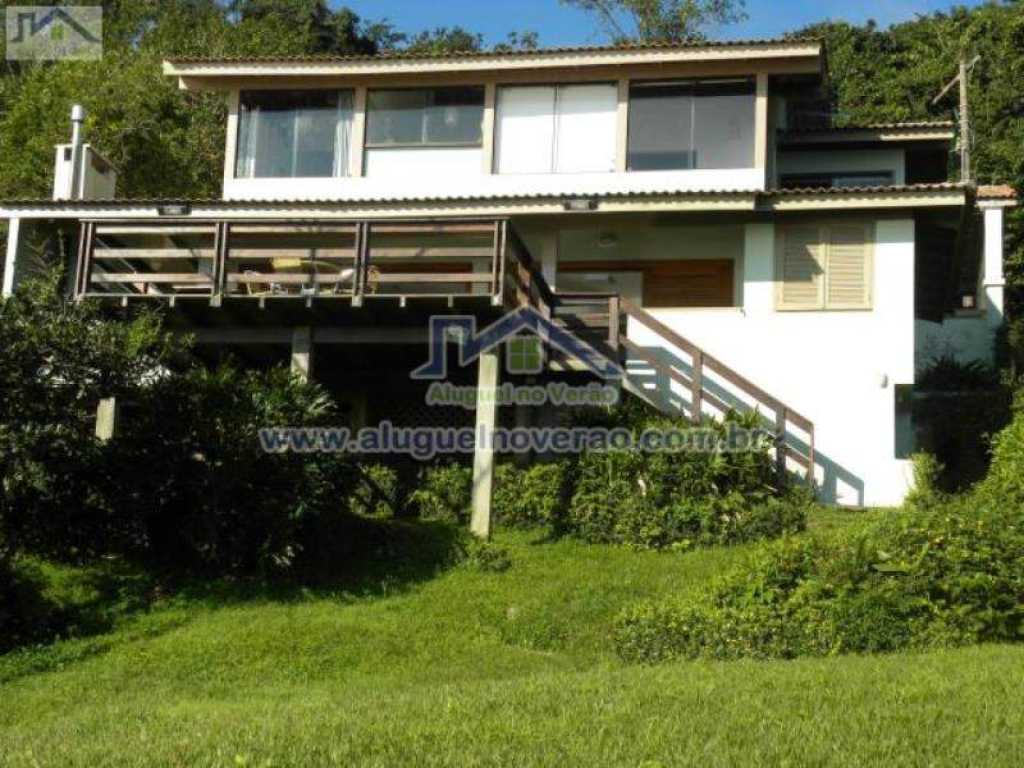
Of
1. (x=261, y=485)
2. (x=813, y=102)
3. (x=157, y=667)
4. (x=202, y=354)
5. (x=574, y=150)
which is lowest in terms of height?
(x=157, y=667)

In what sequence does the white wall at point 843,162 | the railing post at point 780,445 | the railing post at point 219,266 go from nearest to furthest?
the railing post at point 219,266
the railing post at point 780,445
the white wall at point 843,162

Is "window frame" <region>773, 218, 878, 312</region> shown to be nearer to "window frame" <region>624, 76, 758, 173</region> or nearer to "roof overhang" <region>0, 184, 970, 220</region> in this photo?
"roof overhang" <region>0, 184, 970, 220</region>

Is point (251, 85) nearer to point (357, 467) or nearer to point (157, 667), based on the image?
point (357, 467)

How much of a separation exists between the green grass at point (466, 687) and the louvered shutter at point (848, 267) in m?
4.39

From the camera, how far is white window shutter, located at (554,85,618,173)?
63.2 feet

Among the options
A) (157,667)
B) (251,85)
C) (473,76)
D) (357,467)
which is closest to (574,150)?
(473,76)

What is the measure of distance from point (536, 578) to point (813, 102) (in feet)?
44.2

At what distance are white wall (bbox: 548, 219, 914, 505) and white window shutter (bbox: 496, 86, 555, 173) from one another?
3.31 m

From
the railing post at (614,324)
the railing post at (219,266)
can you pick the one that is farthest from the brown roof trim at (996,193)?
the railing post at (219,266)

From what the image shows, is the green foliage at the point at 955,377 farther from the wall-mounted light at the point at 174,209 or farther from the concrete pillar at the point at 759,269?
the wall-mounted light at the point at 174,209

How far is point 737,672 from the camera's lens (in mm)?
9133

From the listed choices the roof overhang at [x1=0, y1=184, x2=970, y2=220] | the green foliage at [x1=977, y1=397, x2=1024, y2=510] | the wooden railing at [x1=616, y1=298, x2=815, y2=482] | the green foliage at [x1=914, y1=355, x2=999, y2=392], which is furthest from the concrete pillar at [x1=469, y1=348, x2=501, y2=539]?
the green foliage at [x1=914, y1=355, x2=999, y2=392]

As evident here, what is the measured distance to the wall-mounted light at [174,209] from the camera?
18.2 metres

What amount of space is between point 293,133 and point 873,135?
9509 millimetres
